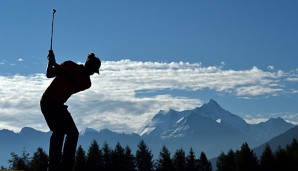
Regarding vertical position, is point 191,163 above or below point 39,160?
below

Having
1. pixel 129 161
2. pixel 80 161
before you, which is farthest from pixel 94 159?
pixel 129 161

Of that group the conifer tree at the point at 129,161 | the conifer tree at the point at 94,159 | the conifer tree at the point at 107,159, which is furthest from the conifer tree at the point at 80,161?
the conifer tree at the point at 129,161

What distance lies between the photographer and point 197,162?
128 m

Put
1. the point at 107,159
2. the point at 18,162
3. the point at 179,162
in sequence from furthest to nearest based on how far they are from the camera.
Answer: the point at 179,162
the point at 107,159
the point at 18,162

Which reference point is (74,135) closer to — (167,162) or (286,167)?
(286,167)

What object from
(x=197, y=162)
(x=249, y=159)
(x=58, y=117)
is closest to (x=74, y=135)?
(x=58, y=117)

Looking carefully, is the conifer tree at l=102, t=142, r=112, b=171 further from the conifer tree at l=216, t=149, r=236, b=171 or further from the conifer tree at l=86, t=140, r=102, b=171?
the conifer tree at l=216, t=149, r=236, b=171

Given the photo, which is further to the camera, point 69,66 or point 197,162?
point 197,162

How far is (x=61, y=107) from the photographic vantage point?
360 inches

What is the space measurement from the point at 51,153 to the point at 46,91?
1.22 metres

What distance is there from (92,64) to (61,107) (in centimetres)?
108

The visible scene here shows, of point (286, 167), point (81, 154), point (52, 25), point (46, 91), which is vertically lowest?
point (46, 91)

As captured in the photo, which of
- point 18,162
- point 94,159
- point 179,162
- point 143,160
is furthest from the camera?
point 179,162

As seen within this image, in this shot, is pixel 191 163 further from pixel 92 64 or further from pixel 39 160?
pixel 92 64
